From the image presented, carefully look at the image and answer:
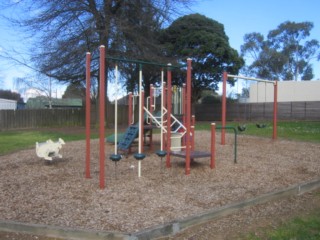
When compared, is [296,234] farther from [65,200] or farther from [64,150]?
[64,150]

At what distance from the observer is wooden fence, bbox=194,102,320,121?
34.9 m

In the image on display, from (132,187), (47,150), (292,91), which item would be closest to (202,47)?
(292,91)

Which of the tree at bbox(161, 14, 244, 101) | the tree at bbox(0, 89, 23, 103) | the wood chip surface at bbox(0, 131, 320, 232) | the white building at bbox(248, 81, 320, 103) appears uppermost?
the tree at bbox(161, 14, 244, 101)

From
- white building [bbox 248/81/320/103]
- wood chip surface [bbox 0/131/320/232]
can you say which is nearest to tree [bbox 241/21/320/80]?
white building [bbox 248/81/320/103]

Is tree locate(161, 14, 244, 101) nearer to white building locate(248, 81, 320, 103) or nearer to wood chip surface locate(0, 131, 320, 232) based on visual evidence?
white building locate(248, 81, 320, 103)

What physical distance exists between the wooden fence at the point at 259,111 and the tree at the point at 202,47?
13.1 feet

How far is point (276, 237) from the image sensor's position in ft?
15.5

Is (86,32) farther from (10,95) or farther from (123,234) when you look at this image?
(10,95)

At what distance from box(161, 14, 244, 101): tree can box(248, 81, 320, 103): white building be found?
663 centimetres

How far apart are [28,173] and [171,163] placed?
131 inches

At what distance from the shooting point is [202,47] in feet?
102

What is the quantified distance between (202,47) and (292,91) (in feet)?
46.7

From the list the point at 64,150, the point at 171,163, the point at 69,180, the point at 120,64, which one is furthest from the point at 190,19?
the point at 69,180

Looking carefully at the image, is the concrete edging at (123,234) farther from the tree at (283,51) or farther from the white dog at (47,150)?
the tree at (283,51)
